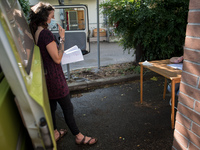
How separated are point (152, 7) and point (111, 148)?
11.8 ft

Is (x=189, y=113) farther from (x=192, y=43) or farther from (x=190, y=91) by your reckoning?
(x=192, y=43)

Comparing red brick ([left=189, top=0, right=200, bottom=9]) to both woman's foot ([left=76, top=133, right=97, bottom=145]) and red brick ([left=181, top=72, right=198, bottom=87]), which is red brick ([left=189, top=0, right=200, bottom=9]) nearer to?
red brick ([left=181, top=72, right=198, bottom=87])

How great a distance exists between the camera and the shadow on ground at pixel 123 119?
7.93ft

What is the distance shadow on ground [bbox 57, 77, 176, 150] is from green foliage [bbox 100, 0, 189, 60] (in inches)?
46.1

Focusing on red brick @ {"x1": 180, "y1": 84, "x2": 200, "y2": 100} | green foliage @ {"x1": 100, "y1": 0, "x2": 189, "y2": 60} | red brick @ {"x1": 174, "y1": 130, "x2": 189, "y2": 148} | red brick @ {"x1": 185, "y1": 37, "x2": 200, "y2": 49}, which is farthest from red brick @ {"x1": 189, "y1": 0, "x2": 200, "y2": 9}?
green foliage @ {"x1": 100, "y1": 0, "x2": 189, "y2": 60}

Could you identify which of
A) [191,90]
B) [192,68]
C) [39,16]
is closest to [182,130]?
[191,90]

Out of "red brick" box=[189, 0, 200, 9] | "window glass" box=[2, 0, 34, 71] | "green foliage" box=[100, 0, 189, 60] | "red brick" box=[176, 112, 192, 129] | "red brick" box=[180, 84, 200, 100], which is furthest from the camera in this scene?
"green foliage" box=[100, 0, 189, 60]

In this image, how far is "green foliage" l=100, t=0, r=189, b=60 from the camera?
4285mm

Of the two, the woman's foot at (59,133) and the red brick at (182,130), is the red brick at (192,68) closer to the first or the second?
the red brick at (182,130)

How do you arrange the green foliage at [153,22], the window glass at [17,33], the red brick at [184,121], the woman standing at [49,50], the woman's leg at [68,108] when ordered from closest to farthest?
the window glass at [17,33], the red brick at [184,121], the woman standing at [49,50], the woman's leg at [68,108], the green foliage at [153,22]

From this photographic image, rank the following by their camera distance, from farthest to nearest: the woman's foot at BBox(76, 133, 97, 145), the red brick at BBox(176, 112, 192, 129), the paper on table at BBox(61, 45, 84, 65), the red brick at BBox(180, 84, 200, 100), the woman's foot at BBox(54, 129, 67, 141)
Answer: the paper on table at BBox(61, 45, 84, 65)
the woman's foot at BBox(54, 129, 67, 141)
the woman's foot at BBox(76, 133, 97, 145)
the red brick at BBox(176, 112, 192, 129)
the red brick at BBox(180, 84, 200, 100)

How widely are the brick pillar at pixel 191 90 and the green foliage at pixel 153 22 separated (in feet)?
10.3

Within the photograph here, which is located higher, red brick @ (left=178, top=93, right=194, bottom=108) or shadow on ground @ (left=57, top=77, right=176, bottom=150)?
red brick @ (left=178, top=93, right=194, bottom=108)

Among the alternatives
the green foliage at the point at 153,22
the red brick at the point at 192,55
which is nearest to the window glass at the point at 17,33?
the red brick at the point at 192,55
